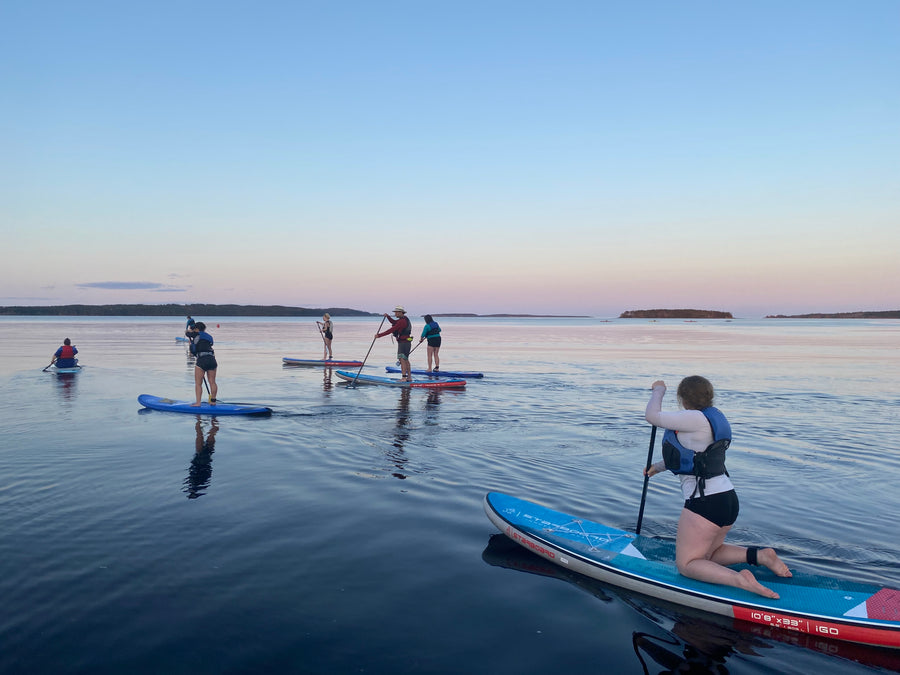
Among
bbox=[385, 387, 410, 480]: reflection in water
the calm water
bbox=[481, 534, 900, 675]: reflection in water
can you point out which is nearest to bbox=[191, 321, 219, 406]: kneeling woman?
the calm water

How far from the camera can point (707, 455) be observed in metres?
4.98

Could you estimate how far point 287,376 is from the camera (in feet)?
70.5

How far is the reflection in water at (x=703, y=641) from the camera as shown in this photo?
429 centimetres

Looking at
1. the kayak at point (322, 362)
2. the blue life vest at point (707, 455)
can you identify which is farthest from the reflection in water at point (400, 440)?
the kayak at point (322, 362)

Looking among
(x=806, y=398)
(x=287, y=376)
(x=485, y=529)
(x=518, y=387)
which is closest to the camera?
(x=485, y=529)

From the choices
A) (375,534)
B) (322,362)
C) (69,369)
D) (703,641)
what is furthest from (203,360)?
(703,641)

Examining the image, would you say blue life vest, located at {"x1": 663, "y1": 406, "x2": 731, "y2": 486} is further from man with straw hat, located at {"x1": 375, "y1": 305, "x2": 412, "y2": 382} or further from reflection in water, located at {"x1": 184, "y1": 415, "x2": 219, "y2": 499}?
man with straw hat, located at {"x1": 375, "y1": 305, "x2": 412, "y2": 382}

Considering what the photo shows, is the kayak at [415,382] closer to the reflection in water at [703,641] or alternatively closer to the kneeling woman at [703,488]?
the reflection in water at [703,641]

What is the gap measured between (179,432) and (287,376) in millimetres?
9935

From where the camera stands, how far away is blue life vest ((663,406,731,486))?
16.2 feet

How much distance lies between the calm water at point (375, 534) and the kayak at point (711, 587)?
5.9 inches

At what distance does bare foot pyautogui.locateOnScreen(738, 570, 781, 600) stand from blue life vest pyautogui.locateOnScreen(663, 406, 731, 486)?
0.70 m

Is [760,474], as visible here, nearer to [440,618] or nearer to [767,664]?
[767,664]

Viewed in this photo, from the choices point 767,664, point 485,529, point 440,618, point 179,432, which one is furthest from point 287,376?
point 767,664
